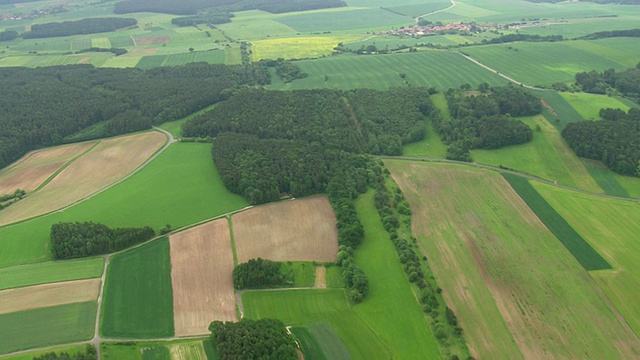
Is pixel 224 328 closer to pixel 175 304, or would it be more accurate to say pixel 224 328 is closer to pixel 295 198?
pixel 175 304

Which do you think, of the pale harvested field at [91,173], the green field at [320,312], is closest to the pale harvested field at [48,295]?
the green field at [320,312]

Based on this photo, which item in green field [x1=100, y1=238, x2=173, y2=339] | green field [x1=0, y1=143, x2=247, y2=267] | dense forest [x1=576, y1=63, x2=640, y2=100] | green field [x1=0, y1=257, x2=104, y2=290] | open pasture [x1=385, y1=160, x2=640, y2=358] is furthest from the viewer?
dense forest [x1=576, y1=63, x2=640, y2=100]

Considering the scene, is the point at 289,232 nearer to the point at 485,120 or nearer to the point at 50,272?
the point at 50,272

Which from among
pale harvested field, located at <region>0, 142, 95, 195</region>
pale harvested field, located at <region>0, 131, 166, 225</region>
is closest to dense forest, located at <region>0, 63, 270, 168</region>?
pale harvested field, located at <region>0, 142, 95, 195</region>

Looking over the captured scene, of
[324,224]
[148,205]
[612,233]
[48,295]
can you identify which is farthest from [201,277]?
[612,233]

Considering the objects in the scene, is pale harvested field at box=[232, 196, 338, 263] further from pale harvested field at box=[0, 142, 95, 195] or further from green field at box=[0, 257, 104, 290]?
pale harvested field at box=[0, 142, 95, 195]

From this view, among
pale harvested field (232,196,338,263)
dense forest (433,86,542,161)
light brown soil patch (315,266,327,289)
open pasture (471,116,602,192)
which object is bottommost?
light brown soil patch (315,266,327,289)
